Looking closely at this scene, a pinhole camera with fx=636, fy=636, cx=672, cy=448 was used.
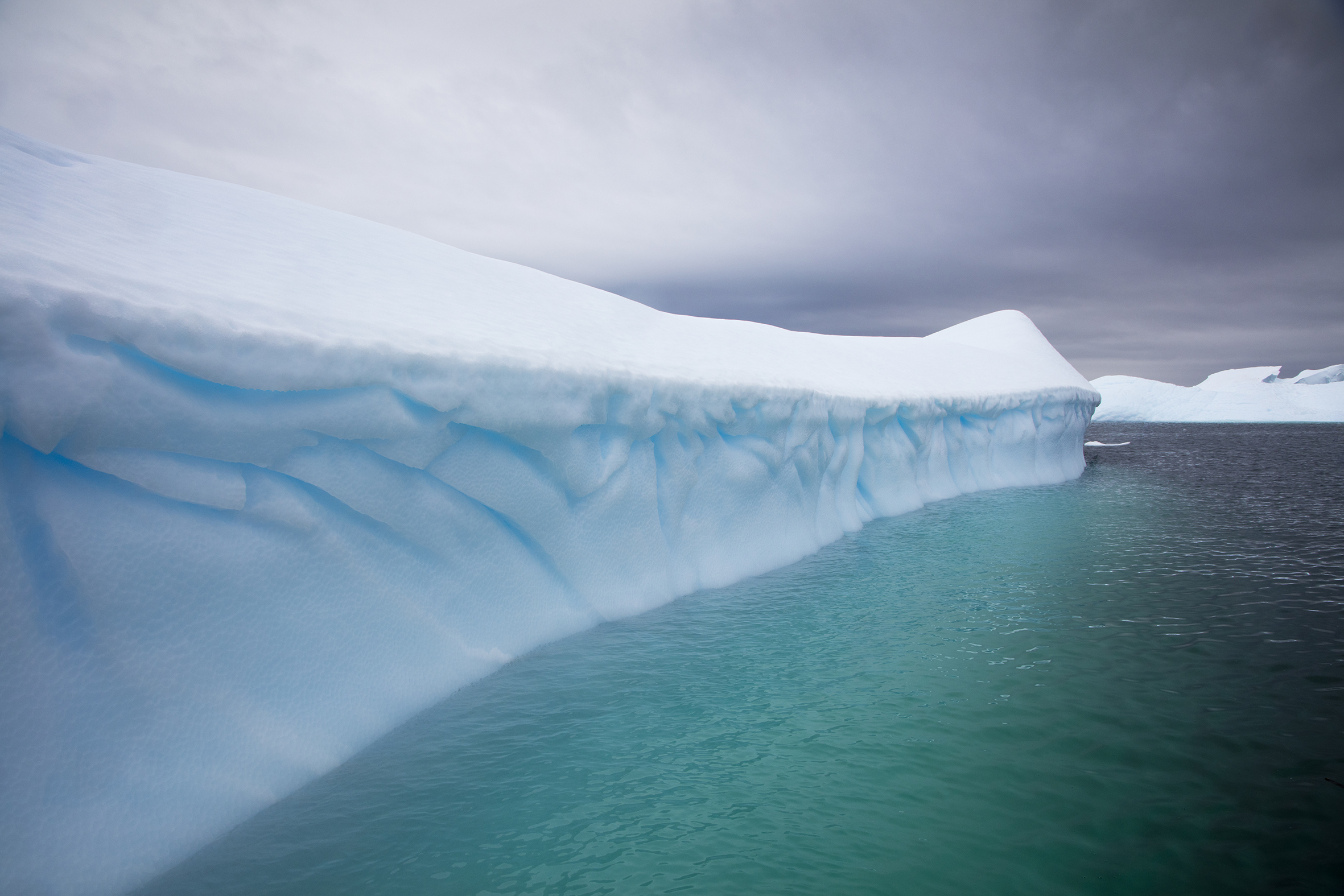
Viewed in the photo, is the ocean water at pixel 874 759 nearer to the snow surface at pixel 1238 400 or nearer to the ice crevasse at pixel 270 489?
the ice crevasse at pixel 270 489

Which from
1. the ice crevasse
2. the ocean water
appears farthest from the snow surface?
the ice crevasse

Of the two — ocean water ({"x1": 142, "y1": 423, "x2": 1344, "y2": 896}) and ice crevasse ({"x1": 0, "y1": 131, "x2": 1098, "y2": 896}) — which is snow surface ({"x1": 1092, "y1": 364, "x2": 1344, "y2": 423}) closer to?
ocean water ({"x1": 142, "y1": 423, "x2": 1344, "y2": 896})

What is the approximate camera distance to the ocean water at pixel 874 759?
2428 millimetres

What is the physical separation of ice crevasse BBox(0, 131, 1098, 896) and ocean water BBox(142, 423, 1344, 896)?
35cm

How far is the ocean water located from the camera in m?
2.43

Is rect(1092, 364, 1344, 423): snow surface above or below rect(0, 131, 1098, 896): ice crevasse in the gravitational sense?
above

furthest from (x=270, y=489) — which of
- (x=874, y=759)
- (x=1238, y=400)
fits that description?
(x=1238, y=400)

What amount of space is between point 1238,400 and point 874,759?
202ft

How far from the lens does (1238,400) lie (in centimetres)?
4816

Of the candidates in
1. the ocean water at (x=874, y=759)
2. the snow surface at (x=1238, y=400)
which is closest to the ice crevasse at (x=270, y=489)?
the ocean water at (x=874, y=759)

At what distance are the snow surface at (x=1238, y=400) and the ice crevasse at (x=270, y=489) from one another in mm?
53977

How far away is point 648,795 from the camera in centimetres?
291

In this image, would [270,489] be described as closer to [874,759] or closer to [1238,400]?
[874,759]

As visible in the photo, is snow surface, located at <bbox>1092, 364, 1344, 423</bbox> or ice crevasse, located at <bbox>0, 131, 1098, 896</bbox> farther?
snow surface, located at <bbox>1092, 364, 1344, 423</bbox>
